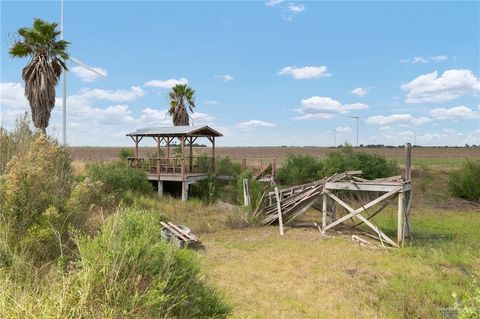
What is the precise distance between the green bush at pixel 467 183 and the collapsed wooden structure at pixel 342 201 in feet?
39.1

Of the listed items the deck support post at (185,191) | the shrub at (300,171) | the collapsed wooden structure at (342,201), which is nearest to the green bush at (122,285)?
the collapsed wooden structure at (342,201)

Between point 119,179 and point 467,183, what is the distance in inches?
851

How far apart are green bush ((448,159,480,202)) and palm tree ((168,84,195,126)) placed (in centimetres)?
2241

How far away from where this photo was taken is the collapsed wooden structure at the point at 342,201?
45.2 ft

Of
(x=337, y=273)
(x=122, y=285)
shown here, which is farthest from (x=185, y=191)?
(x=122, y=285)

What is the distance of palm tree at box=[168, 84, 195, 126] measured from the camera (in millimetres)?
36438

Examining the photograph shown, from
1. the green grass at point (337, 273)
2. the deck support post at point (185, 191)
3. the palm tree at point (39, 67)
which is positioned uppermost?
the palm tree at point (39, 67)

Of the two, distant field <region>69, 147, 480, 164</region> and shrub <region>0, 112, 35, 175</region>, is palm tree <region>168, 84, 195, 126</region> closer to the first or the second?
distant field <region>69, 147, 480, 164</region>

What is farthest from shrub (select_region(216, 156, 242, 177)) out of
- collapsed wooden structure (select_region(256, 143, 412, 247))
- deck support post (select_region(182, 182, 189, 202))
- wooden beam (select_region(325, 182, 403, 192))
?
wooden beam (select_region(325, 182, 403, 192))

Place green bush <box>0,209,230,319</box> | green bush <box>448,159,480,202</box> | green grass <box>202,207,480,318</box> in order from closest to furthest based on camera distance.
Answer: green bush <box>0,209,230,319</box>
green grass <box>202,207,480,318</box>
green bush <box>448,159,480,202</box>

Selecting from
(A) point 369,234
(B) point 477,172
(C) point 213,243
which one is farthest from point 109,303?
(B) point 477,172

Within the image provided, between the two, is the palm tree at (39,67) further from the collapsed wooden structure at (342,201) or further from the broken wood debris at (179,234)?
the collapsed wooden structure at (342,201)

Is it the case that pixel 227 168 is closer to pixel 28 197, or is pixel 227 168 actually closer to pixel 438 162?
pixel 28 197

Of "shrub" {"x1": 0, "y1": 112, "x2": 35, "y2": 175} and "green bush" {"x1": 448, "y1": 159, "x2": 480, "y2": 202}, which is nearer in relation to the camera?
"shrub" {"x1": 0, "y1": 112, "x2": 35, "y2": 175}
